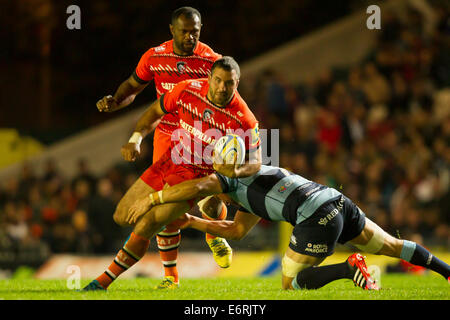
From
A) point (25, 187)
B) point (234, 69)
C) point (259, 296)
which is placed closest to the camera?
point (259, 296)

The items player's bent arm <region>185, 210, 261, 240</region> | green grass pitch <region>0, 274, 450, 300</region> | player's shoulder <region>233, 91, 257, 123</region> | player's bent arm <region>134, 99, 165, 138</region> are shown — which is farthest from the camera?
player's bent arm <region>185, 210, 261, 240</region>

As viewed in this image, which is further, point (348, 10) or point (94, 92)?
point (348, 10)

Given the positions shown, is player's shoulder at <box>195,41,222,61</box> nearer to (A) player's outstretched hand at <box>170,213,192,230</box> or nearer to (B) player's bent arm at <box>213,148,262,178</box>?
(B) player's bent arm at <box>213,148,262,178</box>

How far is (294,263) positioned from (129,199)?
1.62 metres

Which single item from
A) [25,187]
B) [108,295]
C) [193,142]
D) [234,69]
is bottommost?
[25,187]

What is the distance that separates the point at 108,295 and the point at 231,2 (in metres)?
9.20

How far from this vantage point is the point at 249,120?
7227mm

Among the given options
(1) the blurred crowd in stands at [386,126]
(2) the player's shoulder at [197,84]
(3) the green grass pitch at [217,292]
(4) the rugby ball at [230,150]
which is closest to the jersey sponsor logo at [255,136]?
(4) the rugby ball at [230,150]

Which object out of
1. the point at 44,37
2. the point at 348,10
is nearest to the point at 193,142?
the point at 44,37

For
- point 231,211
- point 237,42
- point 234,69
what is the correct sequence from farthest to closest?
point 237,42
point 231,211
point 234,69

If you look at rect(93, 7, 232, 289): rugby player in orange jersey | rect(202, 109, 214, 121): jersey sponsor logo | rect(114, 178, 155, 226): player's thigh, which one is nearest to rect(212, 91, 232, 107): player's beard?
rect(202, 109, 214, 121): jersey sponsor logo

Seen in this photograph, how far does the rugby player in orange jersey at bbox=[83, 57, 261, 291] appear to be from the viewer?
23.2 feet

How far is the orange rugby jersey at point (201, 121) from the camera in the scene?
721cm

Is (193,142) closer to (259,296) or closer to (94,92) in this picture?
(259,296)
